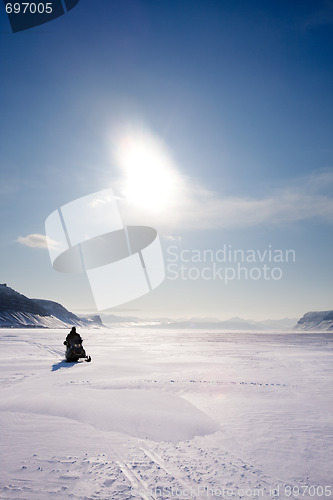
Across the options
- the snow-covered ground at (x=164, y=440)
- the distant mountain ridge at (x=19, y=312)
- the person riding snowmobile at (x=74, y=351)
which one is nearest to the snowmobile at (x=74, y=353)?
the person riding snowmobile at (x=74, y=351)

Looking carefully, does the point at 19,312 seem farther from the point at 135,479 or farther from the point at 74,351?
the point at 135,479

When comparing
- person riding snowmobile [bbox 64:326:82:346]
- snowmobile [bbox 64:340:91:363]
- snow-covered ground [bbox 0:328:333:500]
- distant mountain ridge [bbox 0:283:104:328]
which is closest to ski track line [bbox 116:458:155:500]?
snow-covered ground [bbox 0:328:333:500]

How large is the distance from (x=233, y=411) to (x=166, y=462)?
3.03 metres

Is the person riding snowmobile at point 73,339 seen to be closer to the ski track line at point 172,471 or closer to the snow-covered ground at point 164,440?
the snow-covered ground at point 164,440

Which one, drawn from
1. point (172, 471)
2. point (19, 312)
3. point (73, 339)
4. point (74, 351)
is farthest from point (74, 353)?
point (19, 312)

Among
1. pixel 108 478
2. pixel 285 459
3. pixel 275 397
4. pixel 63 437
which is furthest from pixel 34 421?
pixel 275 397

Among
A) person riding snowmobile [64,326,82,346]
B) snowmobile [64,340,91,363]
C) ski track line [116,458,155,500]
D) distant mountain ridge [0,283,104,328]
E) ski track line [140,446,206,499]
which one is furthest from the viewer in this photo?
distant mountain ridge [0,283,104,328]

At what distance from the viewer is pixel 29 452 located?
468 centimetres

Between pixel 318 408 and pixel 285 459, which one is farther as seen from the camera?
pixel 318 408

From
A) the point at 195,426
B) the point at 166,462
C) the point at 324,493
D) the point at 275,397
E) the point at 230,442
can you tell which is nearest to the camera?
the point at 324,493

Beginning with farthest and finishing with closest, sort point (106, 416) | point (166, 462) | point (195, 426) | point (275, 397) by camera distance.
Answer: point (275, 397), point (106, 416), point (195, 426), point (166, 462)

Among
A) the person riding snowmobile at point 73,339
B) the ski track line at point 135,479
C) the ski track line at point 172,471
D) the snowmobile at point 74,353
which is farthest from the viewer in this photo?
the person riding snowmobile at point 73,339

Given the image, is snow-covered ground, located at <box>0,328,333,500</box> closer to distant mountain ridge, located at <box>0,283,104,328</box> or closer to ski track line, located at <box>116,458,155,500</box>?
ski track line, located at <box>116,458,155,500</box>

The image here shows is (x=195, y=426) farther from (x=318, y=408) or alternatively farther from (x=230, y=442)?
(x=318, y=408)
